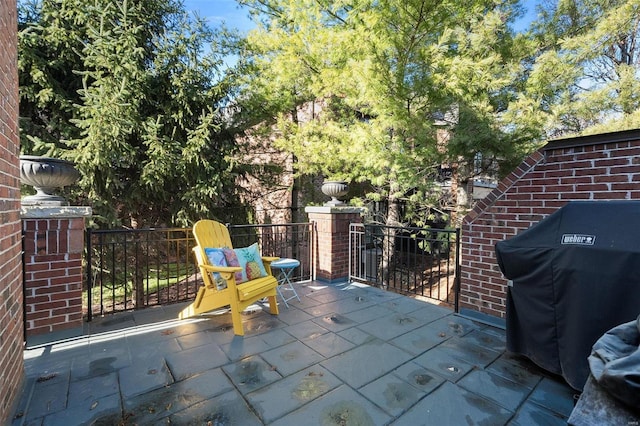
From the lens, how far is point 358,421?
1695 mm

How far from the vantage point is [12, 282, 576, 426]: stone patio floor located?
5.74 ft

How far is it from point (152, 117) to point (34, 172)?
312 cm

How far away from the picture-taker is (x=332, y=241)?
4.81 metres

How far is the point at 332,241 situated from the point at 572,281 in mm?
3232

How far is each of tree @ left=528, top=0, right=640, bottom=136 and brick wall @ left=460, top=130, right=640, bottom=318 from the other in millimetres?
2216

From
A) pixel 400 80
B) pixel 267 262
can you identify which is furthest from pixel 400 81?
pixel 267 262

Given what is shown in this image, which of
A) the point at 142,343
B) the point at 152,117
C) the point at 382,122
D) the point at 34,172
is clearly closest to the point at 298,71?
the point at 382,122

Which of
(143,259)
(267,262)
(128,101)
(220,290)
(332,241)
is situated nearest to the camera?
(220,290)

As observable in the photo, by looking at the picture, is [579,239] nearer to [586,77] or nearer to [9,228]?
[9,228]

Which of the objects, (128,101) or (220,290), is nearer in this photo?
(220,290)

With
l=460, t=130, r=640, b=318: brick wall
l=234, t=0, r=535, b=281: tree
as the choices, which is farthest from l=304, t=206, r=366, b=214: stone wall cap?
l=460, t=130, r=640, b=318: brick wall

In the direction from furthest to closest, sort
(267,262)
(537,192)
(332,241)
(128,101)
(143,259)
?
(143,259)
(128,101)
(332,241)
(267,262)
(537,192)

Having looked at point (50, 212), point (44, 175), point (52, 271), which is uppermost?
point (44, 175)

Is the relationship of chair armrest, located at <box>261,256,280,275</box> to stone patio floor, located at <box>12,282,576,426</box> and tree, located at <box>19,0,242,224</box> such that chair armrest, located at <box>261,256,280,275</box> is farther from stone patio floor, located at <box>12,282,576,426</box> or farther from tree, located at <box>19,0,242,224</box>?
tree, located at <box>19,0,242,224</box>
